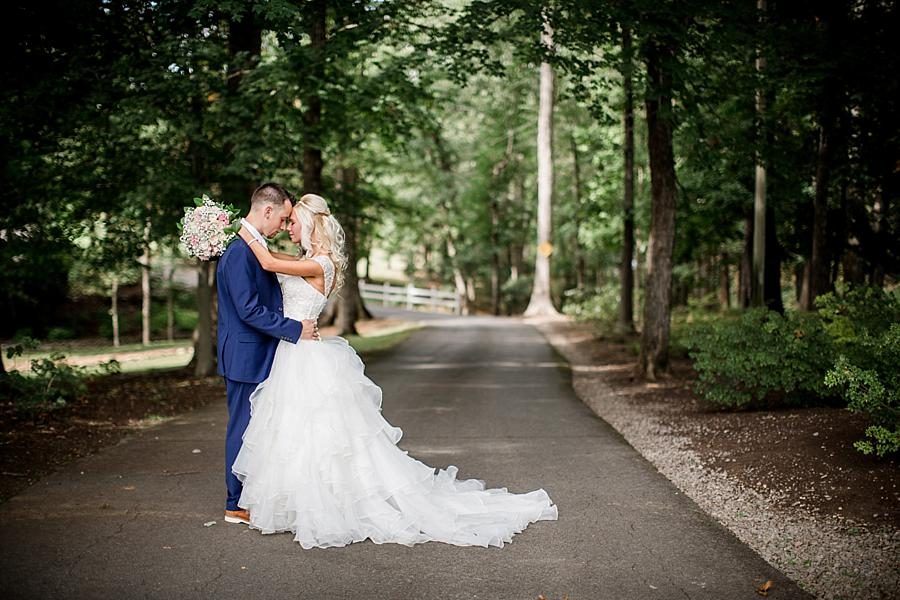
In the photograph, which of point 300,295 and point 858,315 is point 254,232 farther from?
point 858,315

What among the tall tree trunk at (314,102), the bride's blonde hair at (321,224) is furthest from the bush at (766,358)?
the tall tree trunk at (314,102)

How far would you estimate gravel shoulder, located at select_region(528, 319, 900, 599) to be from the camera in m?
5.12

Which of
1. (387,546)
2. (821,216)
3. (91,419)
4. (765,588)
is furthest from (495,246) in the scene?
(765,588)

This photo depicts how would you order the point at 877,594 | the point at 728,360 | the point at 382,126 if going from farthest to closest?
the point at 382,126
the point at 728,360
the point at 877,594

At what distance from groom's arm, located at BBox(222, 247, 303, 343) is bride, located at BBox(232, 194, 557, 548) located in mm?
156

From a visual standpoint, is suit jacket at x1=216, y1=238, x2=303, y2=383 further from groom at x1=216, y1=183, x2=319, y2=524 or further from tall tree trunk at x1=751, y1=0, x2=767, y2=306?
tall tree trunk at x1=751, y1=0, x2=767, y2=306

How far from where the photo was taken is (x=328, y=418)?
5934 millimetres

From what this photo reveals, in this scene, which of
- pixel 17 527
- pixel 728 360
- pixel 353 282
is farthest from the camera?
pixel 353 282

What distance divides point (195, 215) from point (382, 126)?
36.8 ft

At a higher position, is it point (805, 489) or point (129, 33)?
point (129, 33)

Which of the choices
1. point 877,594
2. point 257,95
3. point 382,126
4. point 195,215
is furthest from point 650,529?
point 382,126

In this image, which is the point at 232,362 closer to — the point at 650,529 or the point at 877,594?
the point at 650,529

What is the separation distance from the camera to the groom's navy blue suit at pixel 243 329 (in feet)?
19.4

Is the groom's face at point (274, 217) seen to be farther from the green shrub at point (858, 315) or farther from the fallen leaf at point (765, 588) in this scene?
the green shrub at point (858, 315)
